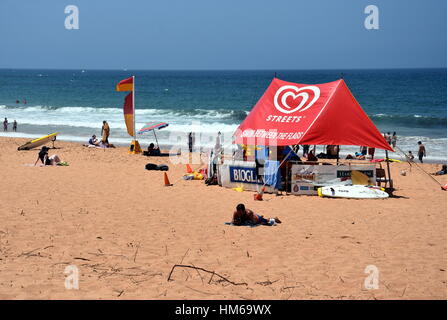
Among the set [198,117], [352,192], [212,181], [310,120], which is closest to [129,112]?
[212,181]

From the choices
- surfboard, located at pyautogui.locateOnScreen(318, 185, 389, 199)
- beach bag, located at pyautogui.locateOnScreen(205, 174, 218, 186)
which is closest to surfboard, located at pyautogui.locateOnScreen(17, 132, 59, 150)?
beach bag, located at pyautogui.locateOnScreen(205, 174, 218, 186)

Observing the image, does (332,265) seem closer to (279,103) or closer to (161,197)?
(161,197)

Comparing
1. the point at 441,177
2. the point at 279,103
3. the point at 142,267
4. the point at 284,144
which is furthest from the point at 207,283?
the point at 441,177

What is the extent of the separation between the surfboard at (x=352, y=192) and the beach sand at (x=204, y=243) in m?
0.29

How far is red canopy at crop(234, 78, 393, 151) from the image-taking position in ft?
46.9

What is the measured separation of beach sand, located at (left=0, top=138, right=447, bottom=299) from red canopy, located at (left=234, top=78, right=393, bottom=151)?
64.8 inches

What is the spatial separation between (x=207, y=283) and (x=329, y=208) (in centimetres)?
613

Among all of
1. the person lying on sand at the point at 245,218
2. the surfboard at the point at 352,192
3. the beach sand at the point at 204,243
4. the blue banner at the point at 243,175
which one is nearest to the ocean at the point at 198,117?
the surfboard at the point at 352,192

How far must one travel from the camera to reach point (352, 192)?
14188 millimetres

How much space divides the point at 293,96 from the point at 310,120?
126cm

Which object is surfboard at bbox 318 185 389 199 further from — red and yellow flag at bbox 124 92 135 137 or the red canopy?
red and yellow flag at bbox 124 92 135 137

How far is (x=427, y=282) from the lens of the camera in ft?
25.7

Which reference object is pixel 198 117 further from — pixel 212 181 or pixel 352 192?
pixel 352 192
